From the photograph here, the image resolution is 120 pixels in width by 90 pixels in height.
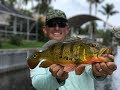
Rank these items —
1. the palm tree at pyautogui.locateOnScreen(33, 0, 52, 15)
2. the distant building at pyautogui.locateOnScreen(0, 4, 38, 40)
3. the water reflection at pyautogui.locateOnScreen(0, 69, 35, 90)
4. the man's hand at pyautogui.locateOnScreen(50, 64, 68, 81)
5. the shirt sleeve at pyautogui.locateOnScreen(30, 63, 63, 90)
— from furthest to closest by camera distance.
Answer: the palm tree at pyautogui.locateOnScreen(33, 0, 52, 15), the distant building at pyautogui.locateOnScreen(0, 4, 38, 40), the water reflection at pyautogui.locateOnScreen(0, 69, 35, 90), the shirt sleeve at pyautogui.locateOnScreen(30, 63, 63, 90), the man's hand at pyautogui.locateOnScreen(50, 64, 68, 81)

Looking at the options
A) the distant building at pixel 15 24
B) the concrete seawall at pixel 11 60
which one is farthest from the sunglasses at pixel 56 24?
the distant building at pixel 15 24

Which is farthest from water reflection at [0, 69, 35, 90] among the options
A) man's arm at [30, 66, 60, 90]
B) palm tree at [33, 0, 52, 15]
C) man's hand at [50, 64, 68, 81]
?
palm tree at [33, 0, 52, 15]

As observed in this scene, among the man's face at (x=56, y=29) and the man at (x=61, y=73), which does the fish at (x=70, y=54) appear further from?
the man's face at (x=56, y=29)

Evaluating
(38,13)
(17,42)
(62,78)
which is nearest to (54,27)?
(62,78)

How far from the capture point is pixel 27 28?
65750 millimetres

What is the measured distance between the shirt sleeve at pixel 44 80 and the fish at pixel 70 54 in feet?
1.20

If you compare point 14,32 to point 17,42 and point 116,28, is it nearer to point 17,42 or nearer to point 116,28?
point 17,42

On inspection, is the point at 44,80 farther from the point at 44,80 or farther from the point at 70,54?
the point at 70,54

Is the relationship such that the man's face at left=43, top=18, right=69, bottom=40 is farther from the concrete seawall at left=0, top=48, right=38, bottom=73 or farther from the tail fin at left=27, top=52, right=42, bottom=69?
the concrete seawall at left=0, top=48, right=38, bottom=73

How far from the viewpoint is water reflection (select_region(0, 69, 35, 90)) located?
58.3 ft

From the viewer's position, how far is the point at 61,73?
302 cm

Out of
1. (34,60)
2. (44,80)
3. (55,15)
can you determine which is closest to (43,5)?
(55,15)

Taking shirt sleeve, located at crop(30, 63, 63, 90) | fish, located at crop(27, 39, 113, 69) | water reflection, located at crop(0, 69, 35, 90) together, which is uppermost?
fish, located at crop(27, 39, 113, 69)

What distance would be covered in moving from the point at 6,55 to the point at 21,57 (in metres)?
3.61
